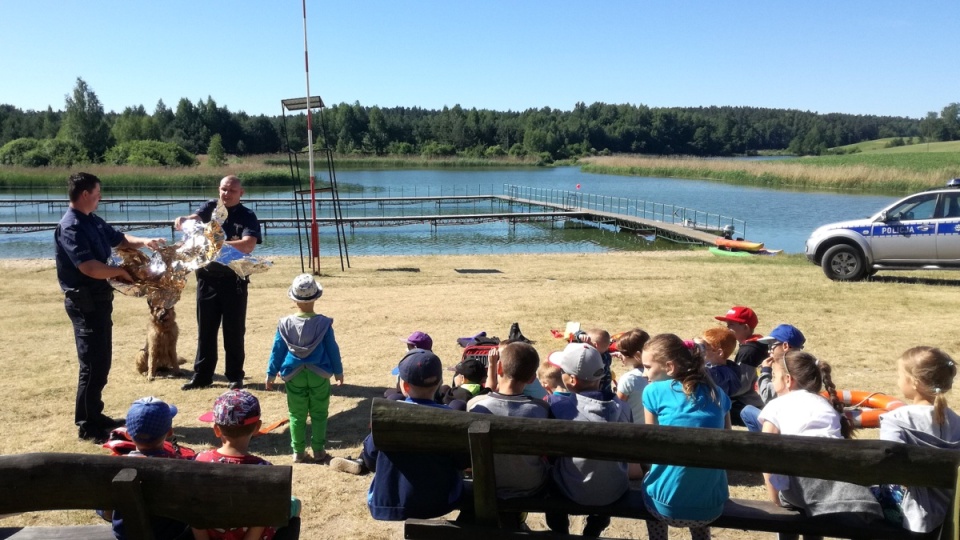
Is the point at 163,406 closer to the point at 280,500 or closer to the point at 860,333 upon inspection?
the point at 280,500

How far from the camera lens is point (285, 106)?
13.8 metres

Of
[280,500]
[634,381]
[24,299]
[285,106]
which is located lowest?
[24,299]

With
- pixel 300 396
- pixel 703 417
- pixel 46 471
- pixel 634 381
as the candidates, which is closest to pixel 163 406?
pixel 46 471

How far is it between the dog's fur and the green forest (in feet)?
207

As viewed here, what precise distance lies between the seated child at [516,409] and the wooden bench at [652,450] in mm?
236

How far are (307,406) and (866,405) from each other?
4335 millimetres

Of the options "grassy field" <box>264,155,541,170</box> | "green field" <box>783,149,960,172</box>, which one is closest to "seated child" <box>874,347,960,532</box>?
"green field" <box>783,149,960,172</box>

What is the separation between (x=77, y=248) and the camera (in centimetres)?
498

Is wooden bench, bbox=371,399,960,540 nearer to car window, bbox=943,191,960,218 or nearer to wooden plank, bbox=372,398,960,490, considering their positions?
wooden plank, bbox=372,398,960,490

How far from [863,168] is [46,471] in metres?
53.9

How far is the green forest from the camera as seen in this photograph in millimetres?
72125

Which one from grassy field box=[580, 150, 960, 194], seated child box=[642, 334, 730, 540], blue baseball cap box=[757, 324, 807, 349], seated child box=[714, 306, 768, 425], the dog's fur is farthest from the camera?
grassy field box=[580, 150, 960, 194]

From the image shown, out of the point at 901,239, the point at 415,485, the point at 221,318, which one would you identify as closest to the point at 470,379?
the point at 415,485

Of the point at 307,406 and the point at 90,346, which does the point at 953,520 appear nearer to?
the point at 307,406
